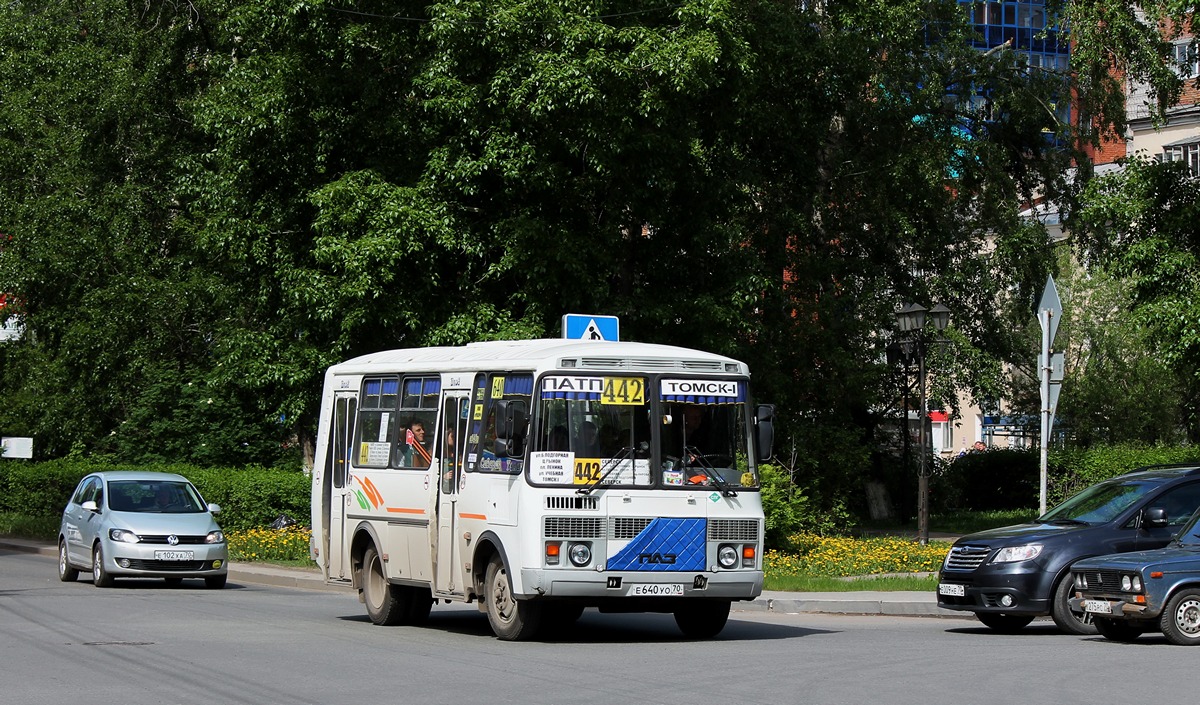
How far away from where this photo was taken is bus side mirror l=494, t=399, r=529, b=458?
15.4 meters

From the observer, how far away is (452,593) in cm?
1653

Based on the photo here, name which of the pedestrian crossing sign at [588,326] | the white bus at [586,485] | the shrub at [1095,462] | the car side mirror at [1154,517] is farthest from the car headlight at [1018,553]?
the shrub at [1095,462]

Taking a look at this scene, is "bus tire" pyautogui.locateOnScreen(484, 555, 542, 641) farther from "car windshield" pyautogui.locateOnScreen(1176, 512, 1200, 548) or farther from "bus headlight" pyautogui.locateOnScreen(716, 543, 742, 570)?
"car windshield" pyautogui.locateOnScreen(1176, 512, 1200, 548)

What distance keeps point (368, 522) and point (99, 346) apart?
23.7 m

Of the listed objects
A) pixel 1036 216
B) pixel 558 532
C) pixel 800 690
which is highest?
pixel 1036 216

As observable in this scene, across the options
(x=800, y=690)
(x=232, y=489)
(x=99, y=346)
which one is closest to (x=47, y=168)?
(x=99, y=346)

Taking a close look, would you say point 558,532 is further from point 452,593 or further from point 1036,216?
point 1036,216

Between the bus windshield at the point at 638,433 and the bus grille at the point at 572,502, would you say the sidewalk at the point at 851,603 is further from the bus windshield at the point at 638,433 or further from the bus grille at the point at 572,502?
the bus grille at the point at 572,502

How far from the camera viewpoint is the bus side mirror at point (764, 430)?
15.8 metres

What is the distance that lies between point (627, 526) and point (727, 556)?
1.09m

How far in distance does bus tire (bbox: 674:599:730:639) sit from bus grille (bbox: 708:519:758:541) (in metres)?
0.88

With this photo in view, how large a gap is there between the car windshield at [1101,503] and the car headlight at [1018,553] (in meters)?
0.99

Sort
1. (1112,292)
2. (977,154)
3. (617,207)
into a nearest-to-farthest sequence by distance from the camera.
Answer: (617,207)
(977,154)
(1112,292)

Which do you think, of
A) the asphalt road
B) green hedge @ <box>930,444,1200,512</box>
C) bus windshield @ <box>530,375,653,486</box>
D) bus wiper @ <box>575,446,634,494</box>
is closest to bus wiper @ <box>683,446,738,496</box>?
bus windshield @ <box>530,375,653,486</box>
